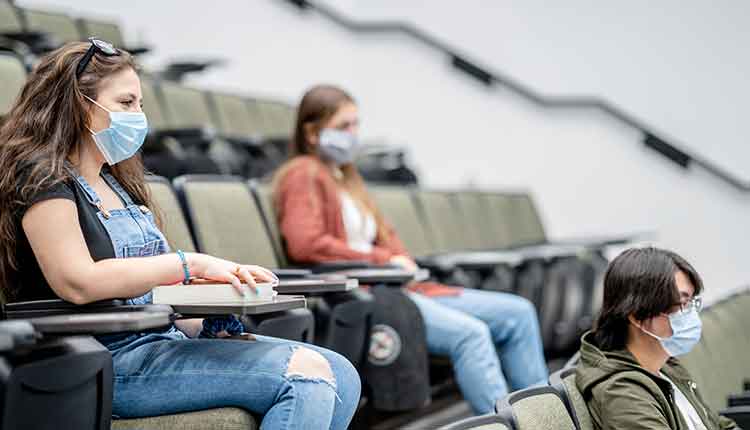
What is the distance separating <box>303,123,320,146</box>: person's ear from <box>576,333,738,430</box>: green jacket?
1.45ft

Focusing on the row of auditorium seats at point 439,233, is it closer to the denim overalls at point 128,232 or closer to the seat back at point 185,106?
the denim overalls at point 128,232

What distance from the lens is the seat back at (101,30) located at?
169 cm

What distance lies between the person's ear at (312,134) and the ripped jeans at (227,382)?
51cm

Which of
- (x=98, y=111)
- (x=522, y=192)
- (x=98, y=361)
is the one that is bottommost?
(x=522, y=192)

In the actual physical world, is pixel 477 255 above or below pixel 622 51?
below

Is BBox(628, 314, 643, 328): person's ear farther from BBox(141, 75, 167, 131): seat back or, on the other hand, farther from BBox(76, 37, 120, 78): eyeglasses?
BBox(141, 75, 167, 131): seat back

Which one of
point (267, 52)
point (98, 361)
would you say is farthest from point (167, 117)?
point (98, 361)

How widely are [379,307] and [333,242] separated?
0.39ft

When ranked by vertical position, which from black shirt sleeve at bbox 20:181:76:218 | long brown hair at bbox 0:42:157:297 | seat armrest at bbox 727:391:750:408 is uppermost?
long brown hair at bbox 0:42:157:297

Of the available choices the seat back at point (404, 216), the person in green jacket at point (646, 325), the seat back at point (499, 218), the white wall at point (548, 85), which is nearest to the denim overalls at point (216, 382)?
the person in green jacket at point (646, 325)

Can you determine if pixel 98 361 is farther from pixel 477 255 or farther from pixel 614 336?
pixel 477 255

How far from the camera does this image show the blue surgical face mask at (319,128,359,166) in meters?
1.08

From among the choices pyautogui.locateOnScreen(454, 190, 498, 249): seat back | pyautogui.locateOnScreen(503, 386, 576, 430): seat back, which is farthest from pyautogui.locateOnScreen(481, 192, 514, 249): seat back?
pyautogui.locateOnScreen(503, 386, 576, 430): seat back

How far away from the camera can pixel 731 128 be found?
209 centimetres
